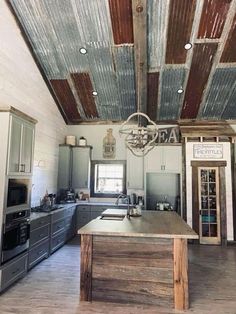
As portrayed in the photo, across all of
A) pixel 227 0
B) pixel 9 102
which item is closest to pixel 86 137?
pixel 9 102

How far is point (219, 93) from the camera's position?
5984mm

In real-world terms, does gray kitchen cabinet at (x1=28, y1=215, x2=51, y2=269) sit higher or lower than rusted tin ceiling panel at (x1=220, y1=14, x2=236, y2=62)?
lower

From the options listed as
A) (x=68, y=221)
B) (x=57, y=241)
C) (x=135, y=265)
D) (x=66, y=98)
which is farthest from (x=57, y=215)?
(x=66, y=98)

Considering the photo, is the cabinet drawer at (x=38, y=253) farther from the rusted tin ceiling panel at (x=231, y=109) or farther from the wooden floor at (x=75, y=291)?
the rusted tin ceiling panel at (x=231, y=109)

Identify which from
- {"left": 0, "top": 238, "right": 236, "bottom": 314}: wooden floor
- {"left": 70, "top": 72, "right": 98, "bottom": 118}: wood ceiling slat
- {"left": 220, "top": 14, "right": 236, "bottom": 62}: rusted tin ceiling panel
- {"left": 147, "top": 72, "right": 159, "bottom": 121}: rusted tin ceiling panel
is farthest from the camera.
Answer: {"left": 70, "top": 72, "right": 98, "bottom": 118}: wood ceiling slat

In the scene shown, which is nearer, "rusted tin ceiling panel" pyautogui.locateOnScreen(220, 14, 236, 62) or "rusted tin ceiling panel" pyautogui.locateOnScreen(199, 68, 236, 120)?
"rusted tin ceiling panel" pyautogui.locateOnScreen(220, 14, 236, 62)

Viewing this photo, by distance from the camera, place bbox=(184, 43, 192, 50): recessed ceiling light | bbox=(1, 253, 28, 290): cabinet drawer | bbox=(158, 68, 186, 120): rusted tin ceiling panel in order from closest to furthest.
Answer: bbox=(1, 253, 28, 290): cabinet drawer → bbox=(184, 43, 192, 50): recessed ceiling light → bbox=(158, 68, 186, 120): rusted tin ceiling panel

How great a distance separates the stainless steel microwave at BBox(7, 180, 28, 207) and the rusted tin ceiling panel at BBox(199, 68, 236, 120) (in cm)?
446

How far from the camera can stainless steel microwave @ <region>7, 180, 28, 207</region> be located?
11.5 ft

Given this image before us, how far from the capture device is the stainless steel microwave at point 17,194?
352 centimetres

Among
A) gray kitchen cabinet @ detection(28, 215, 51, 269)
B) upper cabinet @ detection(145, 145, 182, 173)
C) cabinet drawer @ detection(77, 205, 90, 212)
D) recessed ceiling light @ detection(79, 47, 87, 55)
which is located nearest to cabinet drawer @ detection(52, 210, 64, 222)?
gray kitchen cabinet @ detection(28, 215, 51, 269)

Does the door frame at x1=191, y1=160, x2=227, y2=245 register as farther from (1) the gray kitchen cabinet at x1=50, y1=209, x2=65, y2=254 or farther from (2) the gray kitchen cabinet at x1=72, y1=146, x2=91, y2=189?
(1) the gray kitchen cabinet at x1=50, y1=209, x2=65, y2=254

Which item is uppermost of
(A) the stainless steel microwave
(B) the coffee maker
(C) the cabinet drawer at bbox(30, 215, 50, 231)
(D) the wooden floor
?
(A) the stainless steel microwave

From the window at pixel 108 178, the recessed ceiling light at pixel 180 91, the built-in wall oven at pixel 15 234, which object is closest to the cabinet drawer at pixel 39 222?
the built-in wall oven at pixel 15 234
